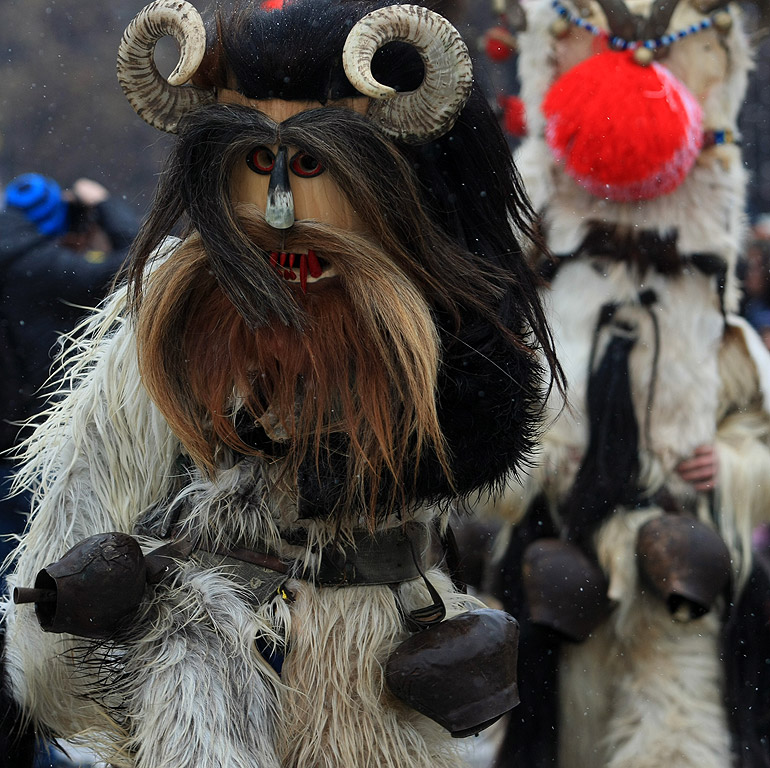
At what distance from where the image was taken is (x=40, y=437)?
1892 mm

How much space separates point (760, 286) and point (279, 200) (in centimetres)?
249

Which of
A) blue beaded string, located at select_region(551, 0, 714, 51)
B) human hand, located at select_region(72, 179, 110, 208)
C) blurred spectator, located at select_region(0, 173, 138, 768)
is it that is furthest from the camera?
human hand, located at select_region(72, 179, 110, 208)

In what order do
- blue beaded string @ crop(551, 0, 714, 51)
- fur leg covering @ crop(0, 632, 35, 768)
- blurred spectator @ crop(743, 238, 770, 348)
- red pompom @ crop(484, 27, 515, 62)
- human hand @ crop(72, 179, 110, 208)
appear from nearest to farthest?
fur leg covering @ crop(0, 632, 35, 768)
blue beaded string @ crop(551, 0, 714, 51)
red pompom @ crop(484, 27, 515, 62)
human hand @ crop(72, 179, 110, 208)
blurred spectator @ crop(743, 238, 770, 348)

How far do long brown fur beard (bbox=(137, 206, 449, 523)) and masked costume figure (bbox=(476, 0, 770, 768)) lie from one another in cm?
106

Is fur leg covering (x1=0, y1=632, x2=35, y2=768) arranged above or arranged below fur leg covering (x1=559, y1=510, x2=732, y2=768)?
above

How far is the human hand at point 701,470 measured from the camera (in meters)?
2.65

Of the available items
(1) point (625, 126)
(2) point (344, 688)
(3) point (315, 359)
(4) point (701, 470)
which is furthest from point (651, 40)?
(2) point (344, 688)

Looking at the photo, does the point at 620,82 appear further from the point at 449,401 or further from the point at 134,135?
the point at 134,135

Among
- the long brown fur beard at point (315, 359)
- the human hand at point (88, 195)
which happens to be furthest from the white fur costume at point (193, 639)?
the human hand at point (88, 195)

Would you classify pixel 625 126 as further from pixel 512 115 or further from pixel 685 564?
pixel 685 564

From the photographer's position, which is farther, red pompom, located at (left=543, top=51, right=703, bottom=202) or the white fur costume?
red pompom, located at (left=543, top=51, right=703, bottom=202)

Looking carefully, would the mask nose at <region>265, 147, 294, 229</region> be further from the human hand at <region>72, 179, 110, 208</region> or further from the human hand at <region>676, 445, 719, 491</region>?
the human hand at <region>72, 179, 110, 208</region>

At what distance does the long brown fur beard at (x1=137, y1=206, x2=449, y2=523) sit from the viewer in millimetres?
1583

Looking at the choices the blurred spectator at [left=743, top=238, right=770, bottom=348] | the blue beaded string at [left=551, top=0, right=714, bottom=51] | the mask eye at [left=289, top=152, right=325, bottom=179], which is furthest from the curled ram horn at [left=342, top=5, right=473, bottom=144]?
the blurred spectator at [left=743, top=238, right=770, bottom=348]
